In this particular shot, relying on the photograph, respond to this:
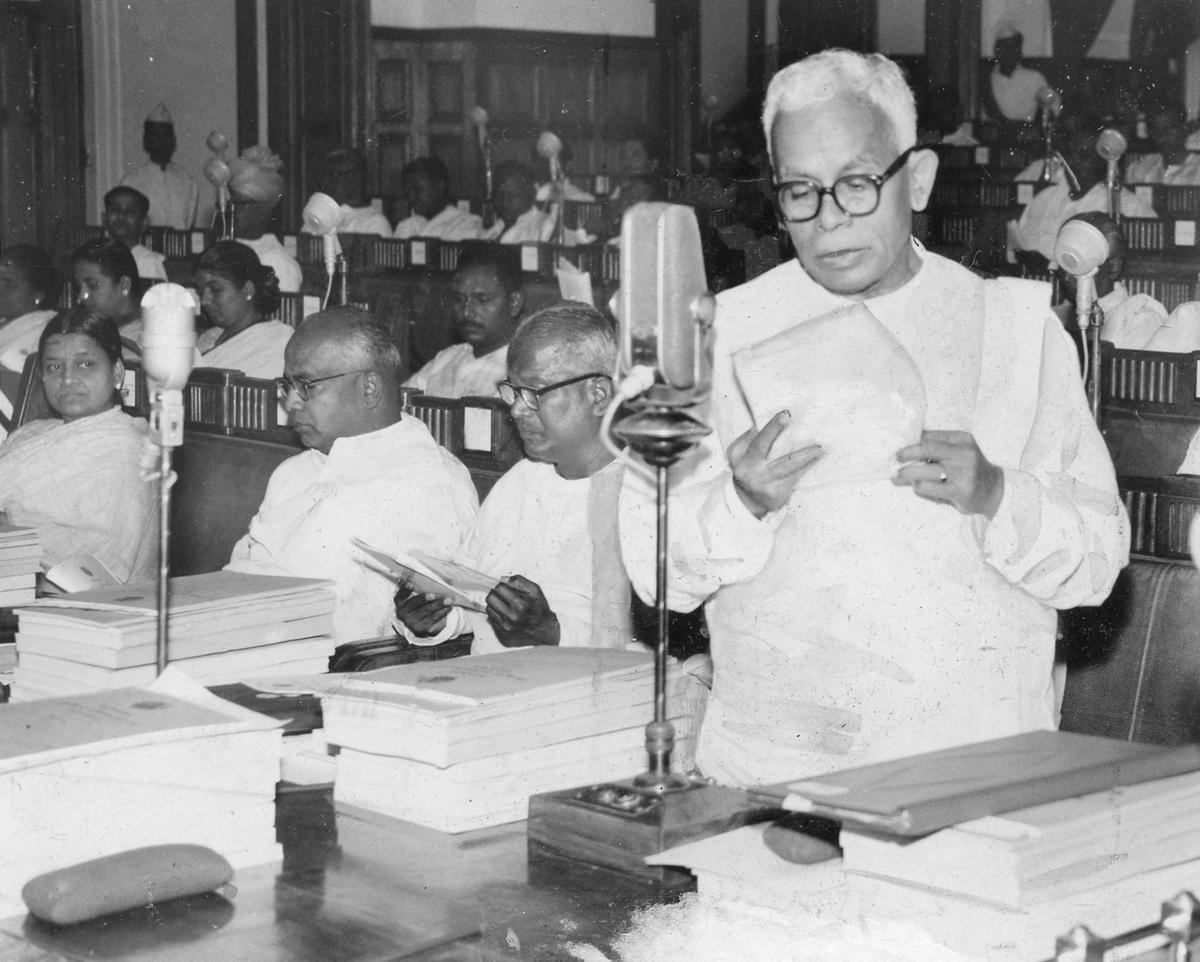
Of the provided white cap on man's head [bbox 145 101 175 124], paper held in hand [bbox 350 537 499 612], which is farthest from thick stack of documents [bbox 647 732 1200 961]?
white cap on man's head [bbox 145 101 175 124]

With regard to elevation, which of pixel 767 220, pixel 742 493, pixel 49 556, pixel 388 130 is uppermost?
pixel 388 130

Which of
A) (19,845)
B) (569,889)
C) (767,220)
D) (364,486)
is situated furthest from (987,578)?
(364,486)

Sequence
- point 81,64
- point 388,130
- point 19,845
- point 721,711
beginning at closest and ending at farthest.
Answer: point 19,845, point 721,711, point 81,64, point 388,130

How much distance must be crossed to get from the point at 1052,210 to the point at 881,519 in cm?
889

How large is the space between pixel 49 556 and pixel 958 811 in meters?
3.54

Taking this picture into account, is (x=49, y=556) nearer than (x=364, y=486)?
No

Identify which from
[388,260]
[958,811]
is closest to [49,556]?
[958,811]

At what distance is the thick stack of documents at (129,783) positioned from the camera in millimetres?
1550

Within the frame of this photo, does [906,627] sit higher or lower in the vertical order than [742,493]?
lower

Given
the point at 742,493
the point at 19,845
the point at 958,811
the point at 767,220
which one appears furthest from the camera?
the point at 767,220

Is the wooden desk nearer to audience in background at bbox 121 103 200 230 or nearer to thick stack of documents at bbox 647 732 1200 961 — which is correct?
thick stack of documents at bbox 647 732 1200 961

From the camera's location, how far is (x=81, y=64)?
12.2m

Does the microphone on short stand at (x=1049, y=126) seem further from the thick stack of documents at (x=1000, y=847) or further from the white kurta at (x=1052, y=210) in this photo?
the thick stack of documents at (x=1000, y=847)

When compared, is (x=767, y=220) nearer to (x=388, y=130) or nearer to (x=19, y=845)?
(x=19, y=845)
